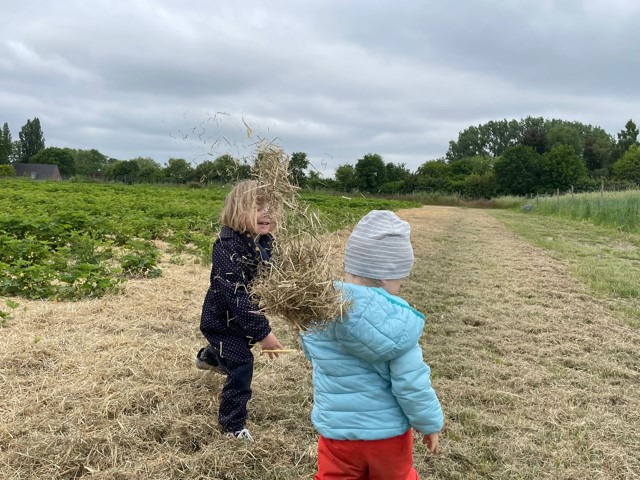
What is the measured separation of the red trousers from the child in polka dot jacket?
3.04ft

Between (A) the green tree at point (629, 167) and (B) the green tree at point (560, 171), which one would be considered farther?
(B) the green tree at point (560, 171)

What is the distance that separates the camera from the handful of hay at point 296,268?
1949 mm

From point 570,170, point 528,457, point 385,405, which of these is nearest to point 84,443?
point 385,405

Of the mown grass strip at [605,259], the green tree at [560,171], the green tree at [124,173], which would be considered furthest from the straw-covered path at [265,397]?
the green tree at [560,171]

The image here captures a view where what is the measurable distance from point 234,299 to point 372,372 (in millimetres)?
1152

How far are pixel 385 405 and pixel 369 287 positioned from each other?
0.48 m

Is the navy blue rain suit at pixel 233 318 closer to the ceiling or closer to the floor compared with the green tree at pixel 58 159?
closer to the floor

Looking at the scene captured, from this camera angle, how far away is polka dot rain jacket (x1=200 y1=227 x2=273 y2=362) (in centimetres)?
304

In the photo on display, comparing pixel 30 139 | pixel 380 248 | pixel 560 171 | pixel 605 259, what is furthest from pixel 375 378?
pixel 30 139

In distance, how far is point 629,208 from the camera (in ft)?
61.9

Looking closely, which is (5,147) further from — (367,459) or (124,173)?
(367,459)

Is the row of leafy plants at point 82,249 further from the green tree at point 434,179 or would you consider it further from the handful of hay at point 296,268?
the green tree at point 434,179

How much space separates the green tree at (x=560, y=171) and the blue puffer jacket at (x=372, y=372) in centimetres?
8037

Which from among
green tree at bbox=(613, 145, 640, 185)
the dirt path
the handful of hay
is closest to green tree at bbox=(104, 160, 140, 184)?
the dirt path
